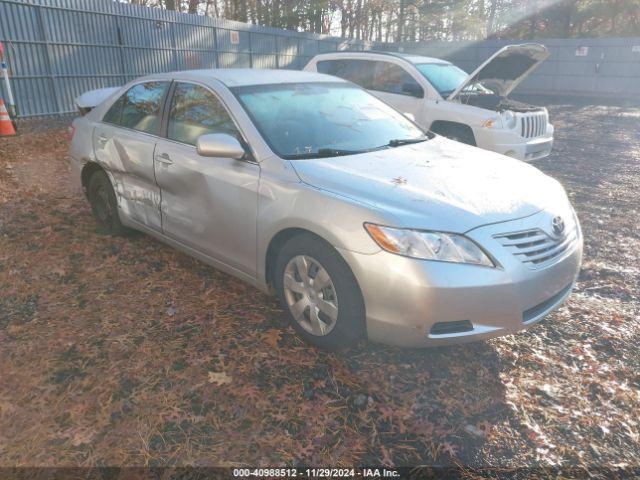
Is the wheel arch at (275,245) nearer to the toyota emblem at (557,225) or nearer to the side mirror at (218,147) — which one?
the side mirror at (218,147)

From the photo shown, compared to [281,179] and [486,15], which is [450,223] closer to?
[281,179]

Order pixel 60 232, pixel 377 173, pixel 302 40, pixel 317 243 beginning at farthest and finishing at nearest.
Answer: pixel 302 40 < pixel 60 232 < pixel 377 173 < pixel 317 243

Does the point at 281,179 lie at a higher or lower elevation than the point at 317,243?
higher

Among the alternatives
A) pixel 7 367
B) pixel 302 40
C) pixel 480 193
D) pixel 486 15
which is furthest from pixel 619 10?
pixel 7 367

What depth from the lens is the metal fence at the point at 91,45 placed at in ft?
34.7

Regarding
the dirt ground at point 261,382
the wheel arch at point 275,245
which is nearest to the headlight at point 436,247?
the wheel arch at point 275,245

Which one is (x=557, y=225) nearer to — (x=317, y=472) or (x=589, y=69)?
(x=317, y=472)

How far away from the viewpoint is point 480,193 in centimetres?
286

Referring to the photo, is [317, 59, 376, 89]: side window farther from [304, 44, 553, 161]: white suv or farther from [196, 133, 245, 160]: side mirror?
[196, 133, 245, 160]: side mirror

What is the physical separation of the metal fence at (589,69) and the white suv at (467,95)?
55.4ft

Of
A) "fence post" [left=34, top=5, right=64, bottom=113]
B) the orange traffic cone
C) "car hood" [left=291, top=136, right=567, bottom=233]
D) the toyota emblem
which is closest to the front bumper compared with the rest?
"car hood" [left=291, top=136, right=567, bottom=233]

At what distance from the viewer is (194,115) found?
3746 millimetres

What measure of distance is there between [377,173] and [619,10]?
117 ft

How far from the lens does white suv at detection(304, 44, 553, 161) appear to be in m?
6.92
